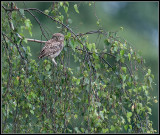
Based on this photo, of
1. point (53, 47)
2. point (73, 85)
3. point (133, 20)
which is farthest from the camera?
point (133, 20)

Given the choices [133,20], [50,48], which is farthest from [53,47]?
[133,20]

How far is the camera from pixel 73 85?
402 cm

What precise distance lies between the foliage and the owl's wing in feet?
1.15

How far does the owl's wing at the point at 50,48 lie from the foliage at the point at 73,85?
1.15 feet

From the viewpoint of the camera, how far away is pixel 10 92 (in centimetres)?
391

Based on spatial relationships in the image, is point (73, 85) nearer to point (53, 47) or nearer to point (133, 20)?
point (53, 47)

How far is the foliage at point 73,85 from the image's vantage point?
3.76m

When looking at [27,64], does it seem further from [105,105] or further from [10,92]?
[105,105]

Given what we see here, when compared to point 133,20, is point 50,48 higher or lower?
lower

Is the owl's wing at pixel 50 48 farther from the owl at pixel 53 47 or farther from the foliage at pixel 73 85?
the foliage at pixel 73 85

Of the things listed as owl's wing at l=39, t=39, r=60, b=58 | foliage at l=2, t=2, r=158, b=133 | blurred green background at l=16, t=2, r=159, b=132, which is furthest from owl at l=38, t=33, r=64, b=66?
blurred green background at l=16, t=2, r=159, b=132

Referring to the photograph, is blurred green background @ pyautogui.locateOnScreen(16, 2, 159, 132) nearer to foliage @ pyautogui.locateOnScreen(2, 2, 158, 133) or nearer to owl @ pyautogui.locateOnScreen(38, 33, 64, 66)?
owl @ pyautogui.locateOnScreen(38, 33, 64, 66)

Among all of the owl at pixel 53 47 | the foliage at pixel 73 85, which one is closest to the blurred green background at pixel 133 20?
the owl at pixel 53 47

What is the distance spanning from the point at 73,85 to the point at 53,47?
75cm
